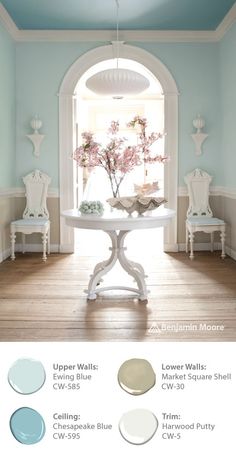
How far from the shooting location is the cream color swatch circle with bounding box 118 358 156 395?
62 centimetres

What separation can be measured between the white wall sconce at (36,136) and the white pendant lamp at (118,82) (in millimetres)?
1321

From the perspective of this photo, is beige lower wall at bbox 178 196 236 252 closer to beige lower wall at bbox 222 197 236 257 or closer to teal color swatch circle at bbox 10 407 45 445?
beige lower wall at bbox 222 197 236 257

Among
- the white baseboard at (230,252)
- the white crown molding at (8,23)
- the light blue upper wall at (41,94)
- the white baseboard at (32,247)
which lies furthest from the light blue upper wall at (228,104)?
the white crown molding at (8,23)

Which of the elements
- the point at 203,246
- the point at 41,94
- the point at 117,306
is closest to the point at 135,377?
the point at 117,306

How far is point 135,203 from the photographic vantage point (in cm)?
304

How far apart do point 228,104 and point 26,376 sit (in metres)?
4.92

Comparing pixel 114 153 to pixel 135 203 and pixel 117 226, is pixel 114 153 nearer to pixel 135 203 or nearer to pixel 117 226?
pixel 135 203

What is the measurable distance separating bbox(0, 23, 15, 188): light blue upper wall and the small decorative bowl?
223 centimetres

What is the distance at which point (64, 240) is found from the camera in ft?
17.9

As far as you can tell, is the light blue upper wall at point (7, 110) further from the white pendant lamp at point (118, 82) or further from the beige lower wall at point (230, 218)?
the beige lower wall at point (230, 218)

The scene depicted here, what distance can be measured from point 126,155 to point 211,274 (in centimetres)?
175

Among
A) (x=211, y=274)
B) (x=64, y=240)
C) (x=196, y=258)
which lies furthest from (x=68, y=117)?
(x=211, y=274)

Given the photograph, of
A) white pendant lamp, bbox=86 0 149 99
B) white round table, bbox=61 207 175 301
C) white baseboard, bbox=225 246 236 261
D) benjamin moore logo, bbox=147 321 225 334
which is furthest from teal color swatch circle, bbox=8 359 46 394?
white baseboard, bbox=225 246 236 261

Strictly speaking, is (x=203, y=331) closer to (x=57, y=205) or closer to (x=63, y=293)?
(x=63, y=293)
